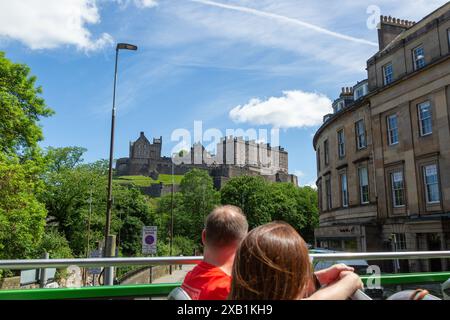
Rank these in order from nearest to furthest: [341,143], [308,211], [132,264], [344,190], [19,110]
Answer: [132,264] → [19,110] → [344,190] → [341,143] → [308,211]

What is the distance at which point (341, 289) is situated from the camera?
1.92 meters

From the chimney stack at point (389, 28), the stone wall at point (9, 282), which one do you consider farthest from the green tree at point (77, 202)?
the chimney stack at point (389, 28)

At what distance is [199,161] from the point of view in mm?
156125

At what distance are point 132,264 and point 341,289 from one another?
2.15 metres

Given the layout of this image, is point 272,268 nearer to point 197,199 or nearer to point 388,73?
point 388,73

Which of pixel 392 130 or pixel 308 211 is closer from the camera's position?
pixel 392 130

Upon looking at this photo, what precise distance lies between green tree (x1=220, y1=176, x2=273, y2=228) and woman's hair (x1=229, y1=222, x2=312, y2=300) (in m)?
73.8

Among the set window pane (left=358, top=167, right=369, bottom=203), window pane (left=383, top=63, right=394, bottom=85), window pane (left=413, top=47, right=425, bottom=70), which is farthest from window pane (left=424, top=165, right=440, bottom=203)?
window pane (left=383, top=63, right=394, bottom=85)

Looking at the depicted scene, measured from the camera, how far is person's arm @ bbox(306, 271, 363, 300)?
6.03 ft

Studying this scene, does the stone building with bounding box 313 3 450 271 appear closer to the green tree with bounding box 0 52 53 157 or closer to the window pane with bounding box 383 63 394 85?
the window pane with bounding box 383 63 394 85

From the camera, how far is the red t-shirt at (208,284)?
252cm

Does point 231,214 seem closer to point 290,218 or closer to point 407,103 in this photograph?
point 407,103

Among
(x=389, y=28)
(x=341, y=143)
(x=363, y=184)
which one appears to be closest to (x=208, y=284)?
(x=363, y=184)

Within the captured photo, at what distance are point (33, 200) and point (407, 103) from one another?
80.9 feet
